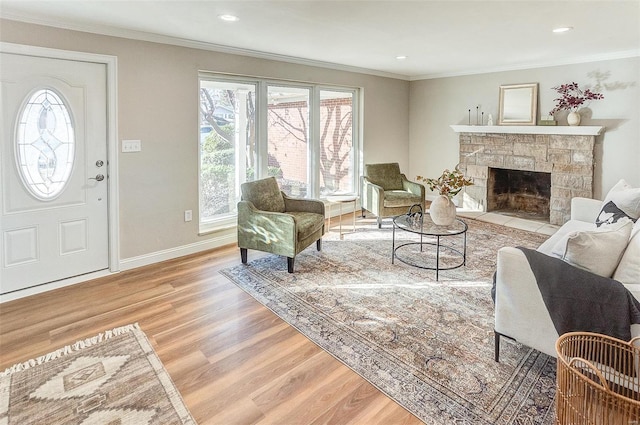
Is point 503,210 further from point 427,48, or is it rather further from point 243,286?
point 243,286

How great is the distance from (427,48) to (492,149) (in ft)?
A: 8.00

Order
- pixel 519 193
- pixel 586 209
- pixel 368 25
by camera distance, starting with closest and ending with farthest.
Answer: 1. pixel 368 25
2. pixel 586 209
3. pixel 519 193

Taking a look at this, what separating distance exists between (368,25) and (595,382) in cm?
313

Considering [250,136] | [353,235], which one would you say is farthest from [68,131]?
[353,235]

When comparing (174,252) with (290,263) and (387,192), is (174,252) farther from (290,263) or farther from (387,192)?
(387,192)

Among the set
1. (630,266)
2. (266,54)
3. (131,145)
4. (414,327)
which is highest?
(266,54)

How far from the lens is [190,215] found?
14.4ft

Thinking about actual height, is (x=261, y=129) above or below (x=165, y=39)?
below

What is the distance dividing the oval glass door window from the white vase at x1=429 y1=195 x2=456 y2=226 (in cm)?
346

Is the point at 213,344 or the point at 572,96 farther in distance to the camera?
the point at 572,96

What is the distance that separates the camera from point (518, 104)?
582 centimetres

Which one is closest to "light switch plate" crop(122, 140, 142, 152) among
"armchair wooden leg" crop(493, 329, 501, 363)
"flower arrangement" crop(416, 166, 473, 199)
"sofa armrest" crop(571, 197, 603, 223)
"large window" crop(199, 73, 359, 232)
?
"large window" crop(199, 73, 359, 232)

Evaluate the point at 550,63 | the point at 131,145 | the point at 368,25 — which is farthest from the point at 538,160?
Answer: the point at 131,145

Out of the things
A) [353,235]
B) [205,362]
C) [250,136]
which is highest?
[250,136]
